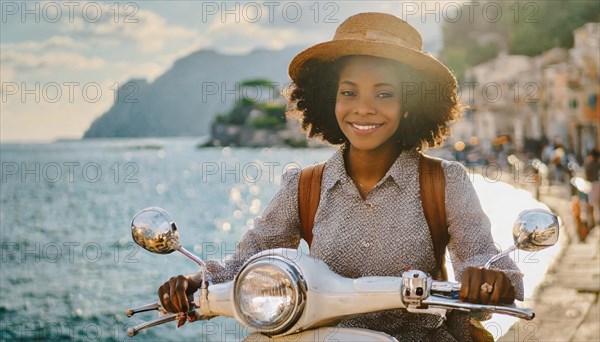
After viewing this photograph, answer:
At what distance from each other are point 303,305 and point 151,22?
115 meters

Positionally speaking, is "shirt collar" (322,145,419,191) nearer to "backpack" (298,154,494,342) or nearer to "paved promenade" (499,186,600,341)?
"backpack" (298,154,494,342)

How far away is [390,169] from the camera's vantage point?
2988 mm

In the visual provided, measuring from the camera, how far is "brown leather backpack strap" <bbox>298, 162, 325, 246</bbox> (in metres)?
3.08

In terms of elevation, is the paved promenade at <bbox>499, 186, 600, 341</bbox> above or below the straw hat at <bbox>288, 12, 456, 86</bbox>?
below

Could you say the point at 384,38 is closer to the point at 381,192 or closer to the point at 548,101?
the point at 381,192

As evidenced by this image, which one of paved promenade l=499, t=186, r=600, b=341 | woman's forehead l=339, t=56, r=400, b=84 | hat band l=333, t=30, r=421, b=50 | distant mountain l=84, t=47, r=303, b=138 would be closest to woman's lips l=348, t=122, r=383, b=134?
woman's forehead l=339, t=56, r=400, b=84

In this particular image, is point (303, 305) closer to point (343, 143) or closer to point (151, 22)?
point (343, 143)

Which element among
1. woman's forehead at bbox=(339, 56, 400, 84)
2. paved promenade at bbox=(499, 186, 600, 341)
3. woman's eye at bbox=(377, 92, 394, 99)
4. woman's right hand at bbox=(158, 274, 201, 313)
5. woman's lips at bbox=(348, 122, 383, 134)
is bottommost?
paved promenade at bbox=(499, 186, 600, 341)

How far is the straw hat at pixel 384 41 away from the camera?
289 cm

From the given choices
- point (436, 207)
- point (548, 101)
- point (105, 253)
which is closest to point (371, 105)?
point (436, 207)

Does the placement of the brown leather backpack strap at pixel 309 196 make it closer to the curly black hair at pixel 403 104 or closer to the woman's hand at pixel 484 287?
the curly black hair at pixel 403 104

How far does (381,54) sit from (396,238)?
0.57 metres

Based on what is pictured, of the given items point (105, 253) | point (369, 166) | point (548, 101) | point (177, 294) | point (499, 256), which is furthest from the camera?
point (548, 101)

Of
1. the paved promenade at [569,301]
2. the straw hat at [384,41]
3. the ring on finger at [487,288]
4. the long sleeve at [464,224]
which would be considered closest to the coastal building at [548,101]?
the paved promenade at [569,301]
